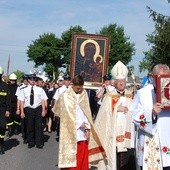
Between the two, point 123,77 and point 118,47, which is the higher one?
point 118,47

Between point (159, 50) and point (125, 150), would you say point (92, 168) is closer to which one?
point (125, 150)

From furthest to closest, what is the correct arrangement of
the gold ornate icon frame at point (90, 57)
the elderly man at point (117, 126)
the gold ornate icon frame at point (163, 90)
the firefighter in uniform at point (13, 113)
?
the firefighter in uniform at point (13, 113), the gold ornate icon frame at point (90, 57), the elderly man at point (117, 126), the gold ornate icon frame at point (163, 90)

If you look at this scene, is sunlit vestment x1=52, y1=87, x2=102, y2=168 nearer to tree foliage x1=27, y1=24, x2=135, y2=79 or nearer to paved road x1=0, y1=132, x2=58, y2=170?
paved road x1=0, y1=132, x2=58, y2=170

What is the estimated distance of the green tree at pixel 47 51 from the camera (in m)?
80.6

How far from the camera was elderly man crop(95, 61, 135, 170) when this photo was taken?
754cm

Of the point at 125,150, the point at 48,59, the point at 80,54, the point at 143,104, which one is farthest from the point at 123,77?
the point at 48,59

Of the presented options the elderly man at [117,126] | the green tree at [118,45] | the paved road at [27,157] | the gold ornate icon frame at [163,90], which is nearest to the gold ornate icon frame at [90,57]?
the paved road at [27,157]

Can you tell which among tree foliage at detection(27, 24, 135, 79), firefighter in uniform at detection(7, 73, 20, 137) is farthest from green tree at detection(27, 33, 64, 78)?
firefighter in uniform at detection(7, 73, 20, 137)

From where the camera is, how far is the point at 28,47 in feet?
282

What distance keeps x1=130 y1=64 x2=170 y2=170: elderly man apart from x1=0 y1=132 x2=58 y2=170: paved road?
3.88m

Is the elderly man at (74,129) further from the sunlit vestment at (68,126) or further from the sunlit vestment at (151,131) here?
the sunlit vestment at (151,131)

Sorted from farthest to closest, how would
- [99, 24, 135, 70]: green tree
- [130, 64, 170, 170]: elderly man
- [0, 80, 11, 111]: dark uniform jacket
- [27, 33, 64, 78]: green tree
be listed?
[27, 33, 64, 78]: green tree, [99, 24, 135, 70]: green tree, [0, 80, 11, 111]: dark uniform jacket, [130, 64, 170, 170]: elderly man

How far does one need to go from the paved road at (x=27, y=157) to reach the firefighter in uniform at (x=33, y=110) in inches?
12.8

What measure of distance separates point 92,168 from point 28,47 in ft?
256
